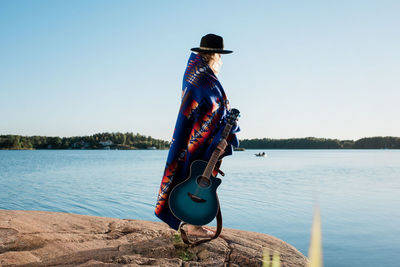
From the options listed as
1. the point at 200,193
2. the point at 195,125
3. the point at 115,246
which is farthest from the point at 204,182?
the point at 115,246

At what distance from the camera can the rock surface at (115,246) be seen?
2967 mm

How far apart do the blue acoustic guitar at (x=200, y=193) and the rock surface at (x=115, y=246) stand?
394 mm

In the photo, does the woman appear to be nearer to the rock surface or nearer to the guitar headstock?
the guitar headstock

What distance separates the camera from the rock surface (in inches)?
117

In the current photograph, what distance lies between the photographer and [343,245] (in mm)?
6617

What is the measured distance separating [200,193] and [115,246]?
105 centimetres

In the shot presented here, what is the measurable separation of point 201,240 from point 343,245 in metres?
4.44

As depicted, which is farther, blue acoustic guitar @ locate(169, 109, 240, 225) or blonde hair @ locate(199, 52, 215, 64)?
blonde hair @ locate(199, 52, 215, 64)

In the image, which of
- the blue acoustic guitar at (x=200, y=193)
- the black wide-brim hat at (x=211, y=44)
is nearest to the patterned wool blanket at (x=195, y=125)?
the black wide-brim hat at (x=211, y=44)

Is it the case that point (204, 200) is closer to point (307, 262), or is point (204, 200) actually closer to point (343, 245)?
point (307, 262)

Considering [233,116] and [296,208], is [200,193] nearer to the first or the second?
[233,116]

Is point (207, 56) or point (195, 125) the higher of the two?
point (207, 56)

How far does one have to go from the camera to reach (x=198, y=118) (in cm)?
350

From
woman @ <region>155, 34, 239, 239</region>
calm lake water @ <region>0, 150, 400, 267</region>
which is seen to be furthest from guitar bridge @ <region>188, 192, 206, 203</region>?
calm lake water @ <region>0, 150, 400, 267</region>
